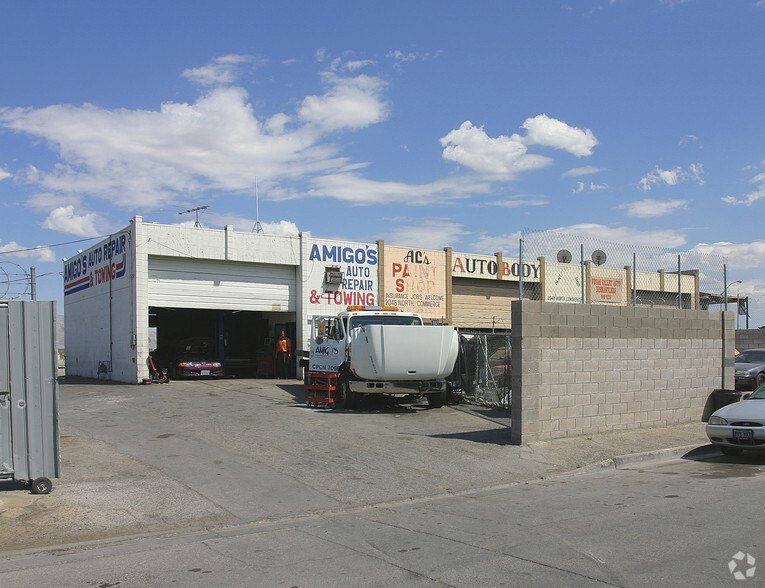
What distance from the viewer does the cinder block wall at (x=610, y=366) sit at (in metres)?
12.6

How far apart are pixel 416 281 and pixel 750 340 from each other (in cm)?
1771

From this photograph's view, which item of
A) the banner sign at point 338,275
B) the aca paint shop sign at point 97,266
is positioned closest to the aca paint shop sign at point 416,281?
the banner sign at point 338,275

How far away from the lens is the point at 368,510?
337 inches

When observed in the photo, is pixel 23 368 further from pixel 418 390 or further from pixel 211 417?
pixel 418 390

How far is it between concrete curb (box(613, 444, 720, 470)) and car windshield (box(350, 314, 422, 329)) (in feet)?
24.8

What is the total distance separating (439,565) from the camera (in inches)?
237

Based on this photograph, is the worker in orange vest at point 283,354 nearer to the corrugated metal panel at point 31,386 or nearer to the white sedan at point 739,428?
the white sedan at point 739,428

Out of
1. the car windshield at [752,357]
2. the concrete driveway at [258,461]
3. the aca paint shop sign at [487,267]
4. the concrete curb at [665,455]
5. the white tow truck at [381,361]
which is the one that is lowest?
the concrete curb at [665,455]

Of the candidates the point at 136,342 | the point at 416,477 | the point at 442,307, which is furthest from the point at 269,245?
the point at 416,477

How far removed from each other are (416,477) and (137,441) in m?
5.29

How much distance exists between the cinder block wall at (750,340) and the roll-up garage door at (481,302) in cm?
1169

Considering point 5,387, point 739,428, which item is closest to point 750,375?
point 739,428

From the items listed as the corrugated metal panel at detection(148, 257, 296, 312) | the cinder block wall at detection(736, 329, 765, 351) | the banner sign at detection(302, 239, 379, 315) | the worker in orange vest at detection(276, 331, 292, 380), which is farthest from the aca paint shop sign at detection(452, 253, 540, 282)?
the cinder block wall at detection(736, 329, 765, 351)

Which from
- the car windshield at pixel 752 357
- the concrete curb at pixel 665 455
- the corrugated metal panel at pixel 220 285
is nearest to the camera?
the concrete curb at pixel 665 455
